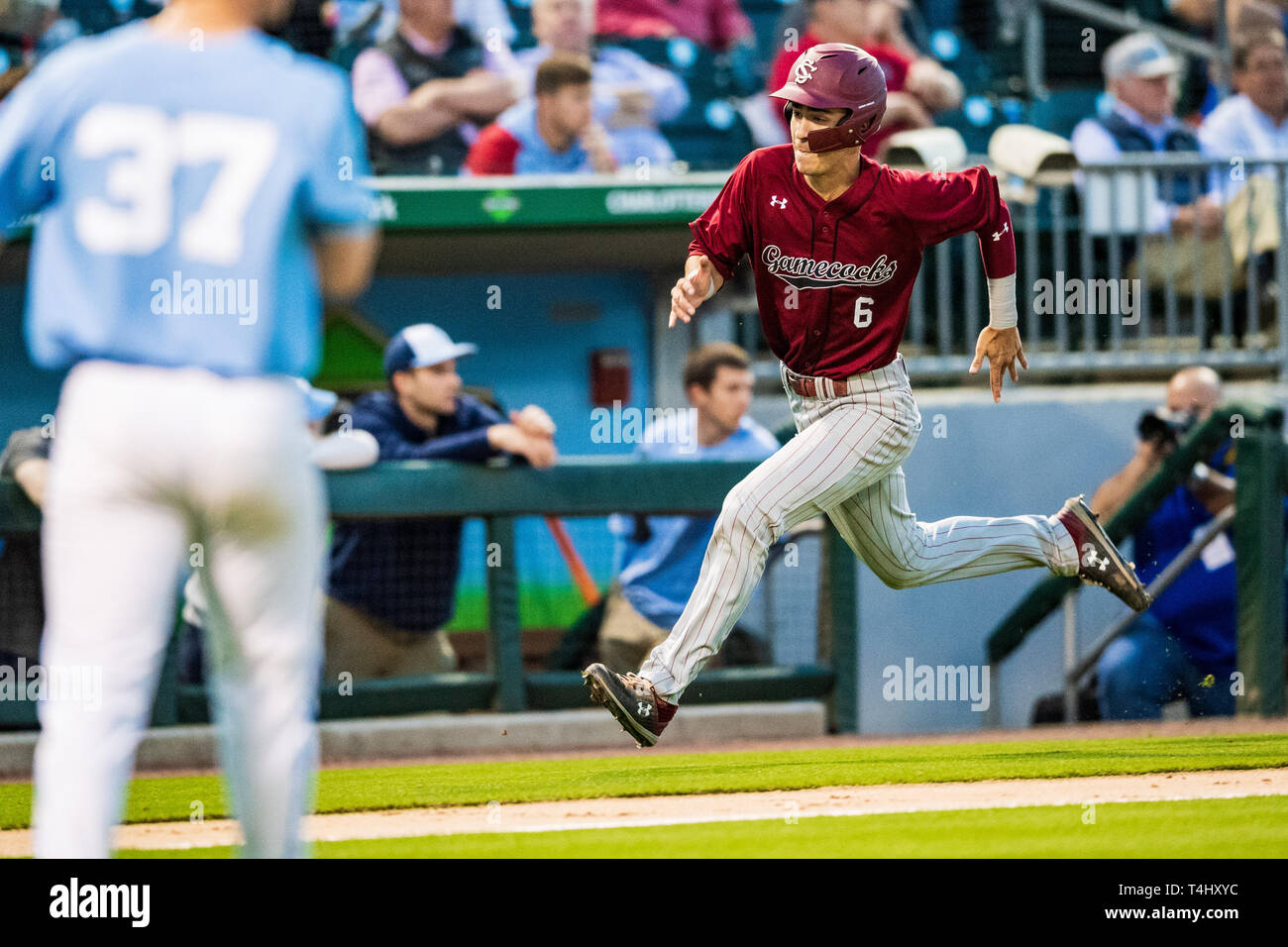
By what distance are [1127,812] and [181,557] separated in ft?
9.38

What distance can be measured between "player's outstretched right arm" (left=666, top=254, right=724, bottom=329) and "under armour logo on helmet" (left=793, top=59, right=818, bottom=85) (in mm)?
538

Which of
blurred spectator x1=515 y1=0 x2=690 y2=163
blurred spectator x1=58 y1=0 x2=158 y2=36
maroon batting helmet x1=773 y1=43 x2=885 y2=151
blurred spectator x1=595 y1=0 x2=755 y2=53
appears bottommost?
maroon batting helmet x1=773 y1=43 x2=885 y2=151

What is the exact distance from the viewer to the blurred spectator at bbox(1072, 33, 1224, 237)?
856 centimetres

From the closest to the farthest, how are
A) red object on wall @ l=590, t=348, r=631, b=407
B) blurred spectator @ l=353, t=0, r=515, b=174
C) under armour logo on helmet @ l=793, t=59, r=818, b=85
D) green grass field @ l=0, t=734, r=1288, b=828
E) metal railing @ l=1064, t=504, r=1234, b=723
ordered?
under armour logo on helmet @ l=793, t=59, r=818, b=85 < green grass field @ l=0, t=734, r=1288, b=828 < metal railing @ l=1064, t=504, r=1234, b=723 < blurred spectator @ l=353, t=0, r=515, b=174 < red object on wall @ l=590, t=348, r=631, b=407

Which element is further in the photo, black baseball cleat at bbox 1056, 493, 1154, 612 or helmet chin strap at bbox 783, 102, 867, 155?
black baseball cleat at bbox 1056, 493, 1154, 612

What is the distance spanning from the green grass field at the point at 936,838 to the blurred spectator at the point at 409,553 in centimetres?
260

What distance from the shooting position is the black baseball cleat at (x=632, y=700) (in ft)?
14.7

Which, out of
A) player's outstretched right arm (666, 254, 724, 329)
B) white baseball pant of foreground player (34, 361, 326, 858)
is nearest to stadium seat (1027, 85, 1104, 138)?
player's outstretched right arm (666, 254, 724, 329)

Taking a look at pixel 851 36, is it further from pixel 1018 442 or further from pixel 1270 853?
pixel 1270 853

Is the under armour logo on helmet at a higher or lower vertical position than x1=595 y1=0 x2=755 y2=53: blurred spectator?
lower

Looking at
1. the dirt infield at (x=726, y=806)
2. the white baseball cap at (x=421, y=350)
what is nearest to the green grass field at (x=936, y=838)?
the dirt infield at (x=726, y=806)

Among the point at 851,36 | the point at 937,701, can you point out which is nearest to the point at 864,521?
the point at 937,701

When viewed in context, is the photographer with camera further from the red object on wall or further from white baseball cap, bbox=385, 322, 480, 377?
white baseball cap, bbox=385, 322, 480, 377

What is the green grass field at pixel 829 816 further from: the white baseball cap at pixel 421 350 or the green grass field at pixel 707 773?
the white baseball cap at pixel 421 350
